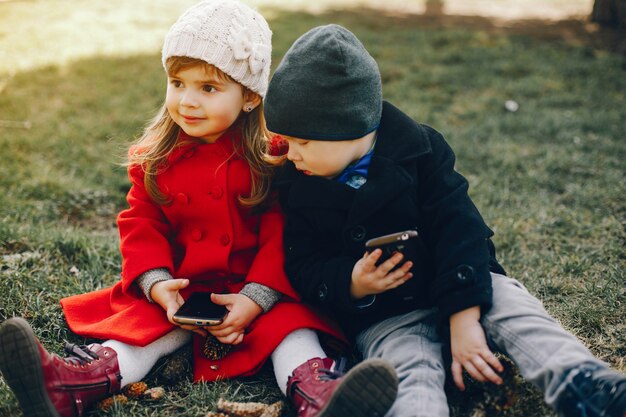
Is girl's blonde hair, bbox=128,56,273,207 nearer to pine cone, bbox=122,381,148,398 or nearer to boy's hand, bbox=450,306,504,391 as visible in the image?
pine cone, bbox=122,381,148,398

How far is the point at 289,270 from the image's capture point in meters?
2.34

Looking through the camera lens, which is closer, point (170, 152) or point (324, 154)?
point (324, 154)

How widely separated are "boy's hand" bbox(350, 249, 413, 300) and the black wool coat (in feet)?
0.18

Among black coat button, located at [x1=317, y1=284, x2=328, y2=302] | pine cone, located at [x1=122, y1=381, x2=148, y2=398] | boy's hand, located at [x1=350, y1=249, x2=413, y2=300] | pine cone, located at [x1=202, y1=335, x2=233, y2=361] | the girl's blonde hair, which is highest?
the girl's blonde hair

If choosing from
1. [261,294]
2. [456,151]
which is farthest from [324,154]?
[456,151]

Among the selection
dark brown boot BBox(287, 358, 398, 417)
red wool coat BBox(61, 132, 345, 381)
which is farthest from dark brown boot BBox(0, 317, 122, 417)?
dark brown boot BBox(287, 358, 398, 417)

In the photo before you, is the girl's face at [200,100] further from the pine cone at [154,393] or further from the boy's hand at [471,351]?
the boy's hand at [471,351]

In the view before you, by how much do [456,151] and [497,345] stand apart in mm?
2735

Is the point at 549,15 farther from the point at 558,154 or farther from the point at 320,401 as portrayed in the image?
the point at 320,401

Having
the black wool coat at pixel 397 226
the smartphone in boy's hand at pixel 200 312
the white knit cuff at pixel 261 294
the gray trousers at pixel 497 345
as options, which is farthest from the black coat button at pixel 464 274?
the smartphone in boy's hand at pixel 200 312

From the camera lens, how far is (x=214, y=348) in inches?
91.3

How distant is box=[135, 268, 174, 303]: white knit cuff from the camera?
2.35 meters

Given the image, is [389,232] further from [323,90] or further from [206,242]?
[206,242]

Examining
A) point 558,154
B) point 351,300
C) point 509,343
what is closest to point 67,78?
point 558,154
